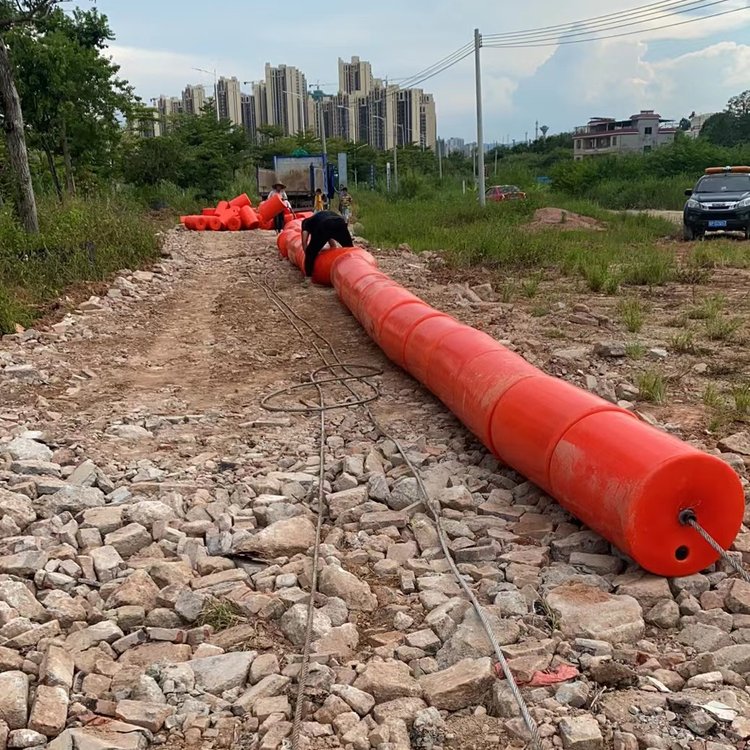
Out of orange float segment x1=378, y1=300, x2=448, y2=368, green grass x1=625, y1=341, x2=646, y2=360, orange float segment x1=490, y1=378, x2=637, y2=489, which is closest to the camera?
orange float segment x1=490, y1=378, x2=637, y2=489

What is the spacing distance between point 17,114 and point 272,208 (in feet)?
29.7

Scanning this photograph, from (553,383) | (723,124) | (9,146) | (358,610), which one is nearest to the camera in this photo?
(358,610)

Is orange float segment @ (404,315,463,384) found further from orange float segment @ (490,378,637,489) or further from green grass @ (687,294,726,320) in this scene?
green grass @ (687,294,726,320)

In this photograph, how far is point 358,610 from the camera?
115 inches

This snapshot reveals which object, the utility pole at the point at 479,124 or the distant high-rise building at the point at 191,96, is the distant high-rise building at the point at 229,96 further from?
the utility pole at the point at 479,124

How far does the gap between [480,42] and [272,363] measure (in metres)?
18.2

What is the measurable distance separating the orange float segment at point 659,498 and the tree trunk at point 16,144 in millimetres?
10080

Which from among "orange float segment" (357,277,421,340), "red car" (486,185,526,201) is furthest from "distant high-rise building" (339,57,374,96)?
"orange float segment" (357,277,421,340)

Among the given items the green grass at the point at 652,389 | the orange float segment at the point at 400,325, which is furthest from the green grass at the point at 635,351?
the orange float segment at the point at 400,325

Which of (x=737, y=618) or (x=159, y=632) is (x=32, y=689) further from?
(x=737, y=618)

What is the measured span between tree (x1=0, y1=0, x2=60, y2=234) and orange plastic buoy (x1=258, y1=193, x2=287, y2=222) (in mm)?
7929

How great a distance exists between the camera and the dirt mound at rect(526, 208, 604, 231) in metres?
19.4

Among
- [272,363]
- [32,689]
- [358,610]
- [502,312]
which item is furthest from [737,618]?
[502,312]

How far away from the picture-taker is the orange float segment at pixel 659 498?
291cm
